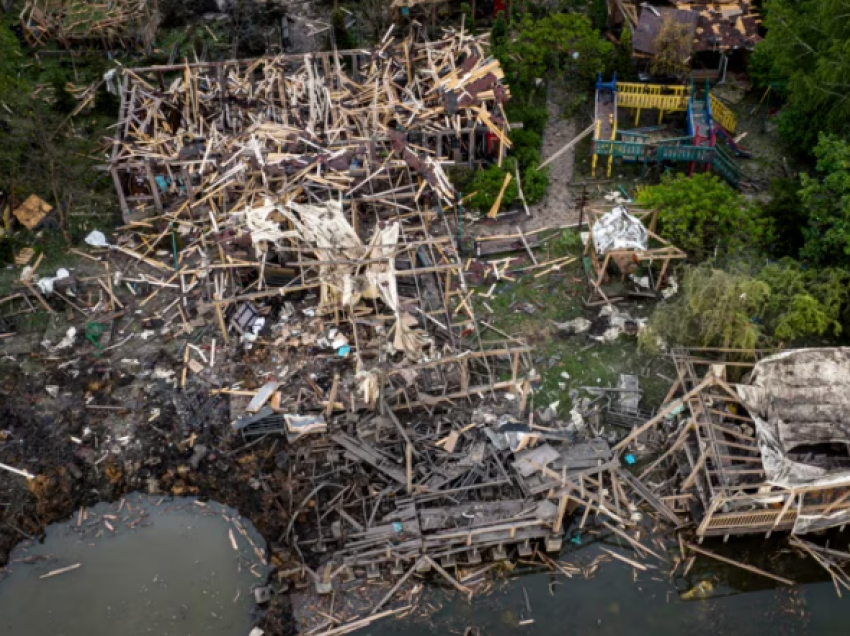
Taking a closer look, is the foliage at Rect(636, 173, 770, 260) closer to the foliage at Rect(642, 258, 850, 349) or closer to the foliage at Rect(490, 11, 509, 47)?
the foliage at Rect(642, 258, 850, 349)

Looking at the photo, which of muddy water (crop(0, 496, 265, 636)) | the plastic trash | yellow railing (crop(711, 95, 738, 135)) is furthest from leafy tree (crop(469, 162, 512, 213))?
muddy water (crop(0, 496, 265, 636))

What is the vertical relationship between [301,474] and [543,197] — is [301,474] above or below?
below


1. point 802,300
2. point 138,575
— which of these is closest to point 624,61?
point 802,300

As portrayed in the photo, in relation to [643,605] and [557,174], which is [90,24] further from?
Answer: [643,605]

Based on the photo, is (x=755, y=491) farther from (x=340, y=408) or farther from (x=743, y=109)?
(x=743, y=109)

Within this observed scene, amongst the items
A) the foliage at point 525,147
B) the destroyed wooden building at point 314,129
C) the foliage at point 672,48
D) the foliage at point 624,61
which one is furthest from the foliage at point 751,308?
the foliage at point 624,61

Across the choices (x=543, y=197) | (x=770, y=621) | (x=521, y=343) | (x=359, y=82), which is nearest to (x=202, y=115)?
(x=359, y=82)

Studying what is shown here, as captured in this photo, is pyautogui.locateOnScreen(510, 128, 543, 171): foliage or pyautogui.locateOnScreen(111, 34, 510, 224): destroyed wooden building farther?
pyautogui.locateOnScreen(510, 128, 543, 171): foliage
